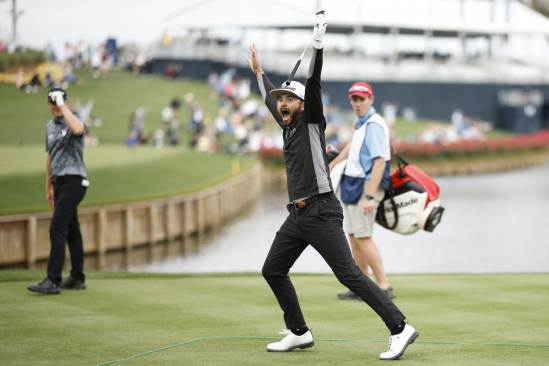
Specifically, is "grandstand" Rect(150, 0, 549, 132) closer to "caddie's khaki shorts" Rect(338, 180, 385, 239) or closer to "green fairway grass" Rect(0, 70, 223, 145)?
"green fairway grass" Rect(0, 70, 223, 145)

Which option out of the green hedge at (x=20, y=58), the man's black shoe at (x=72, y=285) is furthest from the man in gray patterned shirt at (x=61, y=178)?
the green hedge at (x=20, y=58)

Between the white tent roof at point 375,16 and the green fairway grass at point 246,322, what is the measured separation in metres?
48.2

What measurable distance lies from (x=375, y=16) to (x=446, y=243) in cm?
4026

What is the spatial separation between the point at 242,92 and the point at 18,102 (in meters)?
15.8

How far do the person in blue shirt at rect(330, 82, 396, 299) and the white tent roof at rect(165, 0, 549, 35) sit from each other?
4828cm

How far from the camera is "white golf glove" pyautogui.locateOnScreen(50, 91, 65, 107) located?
809 cm

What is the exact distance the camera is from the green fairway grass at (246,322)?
5664 millimetres

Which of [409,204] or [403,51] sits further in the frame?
[403,51]

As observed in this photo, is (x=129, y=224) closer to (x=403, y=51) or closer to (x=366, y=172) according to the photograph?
(x=366, y=172)

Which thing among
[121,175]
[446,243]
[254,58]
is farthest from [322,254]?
[121,175]

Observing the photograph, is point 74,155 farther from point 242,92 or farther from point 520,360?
point 242,92

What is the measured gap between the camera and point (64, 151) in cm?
830

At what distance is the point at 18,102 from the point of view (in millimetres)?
33375

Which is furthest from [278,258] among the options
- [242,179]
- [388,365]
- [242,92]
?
[242,92]
